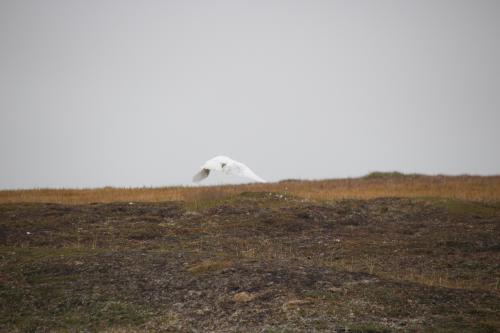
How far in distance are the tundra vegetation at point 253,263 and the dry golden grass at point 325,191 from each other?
0.38 m

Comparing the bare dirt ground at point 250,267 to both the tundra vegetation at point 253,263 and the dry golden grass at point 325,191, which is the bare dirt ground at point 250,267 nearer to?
the tundra vegetation at point 253,263

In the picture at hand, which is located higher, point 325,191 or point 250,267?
point 325,191

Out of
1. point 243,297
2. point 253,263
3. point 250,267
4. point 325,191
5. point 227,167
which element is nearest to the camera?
point 243,297

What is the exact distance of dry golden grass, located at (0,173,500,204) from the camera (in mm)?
27531

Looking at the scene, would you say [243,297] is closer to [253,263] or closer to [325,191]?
[253,263]

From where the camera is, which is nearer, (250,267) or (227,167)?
(250,267)

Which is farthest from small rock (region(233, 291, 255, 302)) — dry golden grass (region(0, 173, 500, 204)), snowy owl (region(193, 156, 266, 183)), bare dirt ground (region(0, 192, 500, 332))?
snowy owl (region(193, 156, 266, 183))

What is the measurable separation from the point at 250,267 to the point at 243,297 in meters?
1.97

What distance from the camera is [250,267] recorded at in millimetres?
14750

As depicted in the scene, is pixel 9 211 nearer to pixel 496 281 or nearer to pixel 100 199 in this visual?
pixel 100 199

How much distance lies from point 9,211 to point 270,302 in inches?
543

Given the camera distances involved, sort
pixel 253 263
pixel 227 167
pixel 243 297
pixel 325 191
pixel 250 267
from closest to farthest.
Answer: pixel 243 297, pixel 250 267, pixel 253 263, pixel 227 167, pixel 325 191

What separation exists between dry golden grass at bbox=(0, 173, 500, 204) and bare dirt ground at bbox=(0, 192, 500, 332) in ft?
9.27

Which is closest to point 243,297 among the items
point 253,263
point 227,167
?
point 253,263
